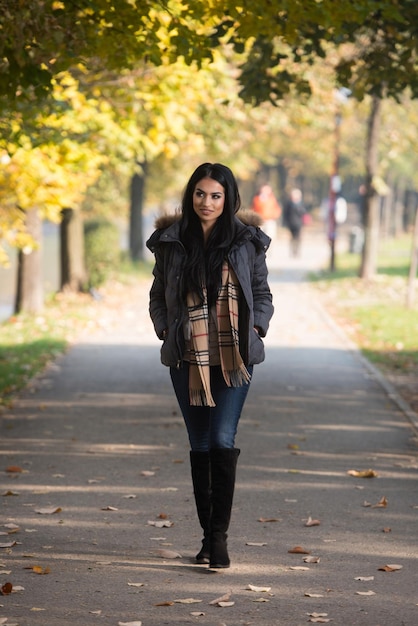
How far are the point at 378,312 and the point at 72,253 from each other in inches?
267

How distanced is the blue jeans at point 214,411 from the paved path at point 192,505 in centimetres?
62

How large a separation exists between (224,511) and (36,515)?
167 cm

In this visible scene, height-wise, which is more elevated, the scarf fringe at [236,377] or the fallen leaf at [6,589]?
the scarf fringe at [236,377]

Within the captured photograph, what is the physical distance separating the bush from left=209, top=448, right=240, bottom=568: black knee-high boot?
19863mm

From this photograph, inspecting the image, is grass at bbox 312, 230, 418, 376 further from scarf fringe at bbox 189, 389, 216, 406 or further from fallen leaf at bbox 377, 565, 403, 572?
scarf fringe at bbox 189, 389, 216, 406

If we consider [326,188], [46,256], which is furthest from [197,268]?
[326,188]

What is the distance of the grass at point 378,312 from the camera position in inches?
623

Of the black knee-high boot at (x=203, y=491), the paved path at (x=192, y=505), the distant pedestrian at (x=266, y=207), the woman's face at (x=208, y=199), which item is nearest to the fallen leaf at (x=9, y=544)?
the paved path at (x=192, y=505)

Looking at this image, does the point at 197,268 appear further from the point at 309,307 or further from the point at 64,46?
the point at 309,307

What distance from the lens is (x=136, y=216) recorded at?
3500 cm

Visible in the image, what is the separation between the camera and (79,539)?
6.76 metres

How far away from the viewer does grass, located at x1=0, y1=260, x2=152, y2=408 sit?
44.3 ft

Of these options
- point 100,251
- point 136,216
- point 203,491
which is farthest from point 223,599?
point 136,216

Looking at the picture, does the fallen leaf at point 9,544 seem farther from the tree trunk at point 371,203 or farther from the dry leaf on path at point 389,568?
the tree trunk at point 371,203
